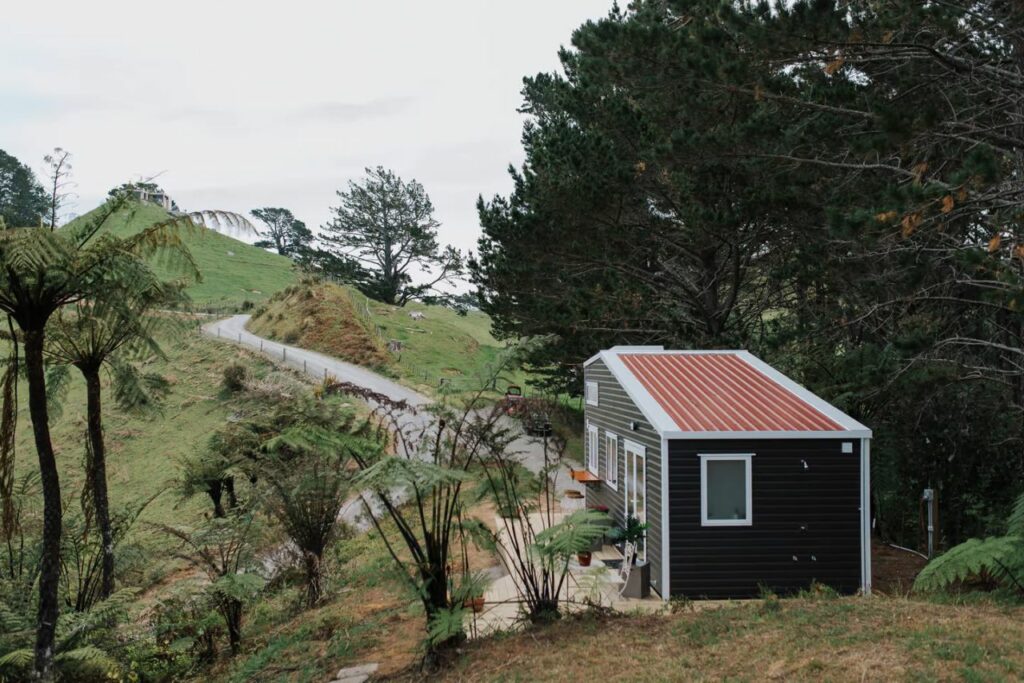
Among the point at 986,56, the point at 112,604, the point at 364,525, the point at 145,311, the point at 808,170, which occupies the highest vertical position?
the point at 986,56

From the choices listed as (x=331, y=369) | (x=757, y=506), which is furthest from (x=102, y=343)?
(x=331, y=369)

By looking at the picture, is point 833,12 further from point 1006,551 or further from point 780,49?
point 1006,551

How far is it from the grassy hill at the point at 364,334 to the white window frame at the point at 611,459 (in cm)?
1893

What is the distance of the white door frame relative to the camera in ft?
35.6

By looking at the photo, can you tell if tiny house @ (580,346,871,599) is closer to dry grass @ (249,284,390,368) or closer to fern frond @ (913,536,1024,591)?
fern frond @ (913,536,1024,591)

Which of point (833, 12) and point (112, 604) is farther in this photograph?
point (833, 12)

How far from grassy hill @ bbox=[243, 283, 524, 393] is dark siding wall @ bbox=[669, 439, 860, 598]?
22.6 metres

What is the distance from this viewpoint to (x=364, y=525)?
55.4 feet

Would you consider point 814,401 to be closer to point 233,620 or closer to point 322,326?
point 233,620

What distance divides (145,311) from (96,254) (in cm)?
232

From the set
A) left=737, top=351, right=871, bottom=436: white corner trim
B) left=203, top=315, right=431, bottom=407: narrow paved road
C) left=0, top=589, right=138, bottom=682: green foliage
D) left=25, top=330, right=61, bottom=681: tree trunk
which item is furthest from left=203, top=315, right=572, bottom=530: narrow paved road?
left=25, top=330, right=61, bottom=681: tree trunk

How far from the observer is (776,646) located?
5969mm

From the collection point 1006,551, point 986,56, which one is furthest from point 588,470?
point 986,56

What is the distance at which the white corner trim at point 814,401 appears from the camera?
1010 cm
